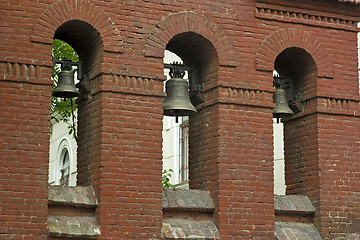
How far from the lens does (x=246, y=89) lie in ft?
37.9

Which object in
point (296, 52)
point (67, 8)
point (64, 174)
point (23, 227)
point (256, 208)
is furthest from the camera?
point (64, 174)

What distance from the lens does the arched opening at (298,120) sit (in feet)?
40.0

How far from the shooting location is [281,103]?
1220 cm

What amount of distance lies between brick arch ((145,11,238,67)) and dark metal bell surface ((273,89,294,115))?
1.00 meters

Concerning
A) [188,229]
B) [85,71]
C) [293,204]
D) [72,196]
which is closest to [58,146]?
[293,204]

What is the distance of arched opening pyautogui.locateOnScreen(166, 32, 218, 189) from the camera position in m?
11.5

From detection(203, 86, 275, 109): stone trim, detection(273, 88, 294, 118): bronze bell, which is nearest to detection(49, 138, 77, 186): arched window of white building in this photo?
detection(273, 88, 294, 118): bronze bell

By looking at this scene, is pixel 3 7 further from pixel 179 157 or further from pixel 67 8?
pixel 179 157

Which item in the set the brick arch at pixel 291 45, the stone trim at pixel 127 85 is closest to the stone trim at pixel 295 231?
the brick arch at pixel 291 45

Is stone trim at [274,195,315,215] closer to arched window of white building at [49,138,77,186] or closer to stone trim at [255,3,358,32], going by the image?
stone trim at [255,3,358,32]

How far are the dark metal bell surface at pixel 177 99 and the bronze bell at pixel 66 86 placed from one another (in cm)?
115

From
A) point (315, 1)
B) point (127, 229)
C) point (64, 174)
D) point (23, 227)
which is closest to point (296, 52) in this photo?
point (315, 1)

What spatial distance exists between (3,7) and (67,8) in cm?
76

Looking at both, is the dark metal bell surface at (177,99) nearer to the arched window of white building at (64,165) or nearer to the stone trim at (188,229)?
the stone trim at (188,229)
